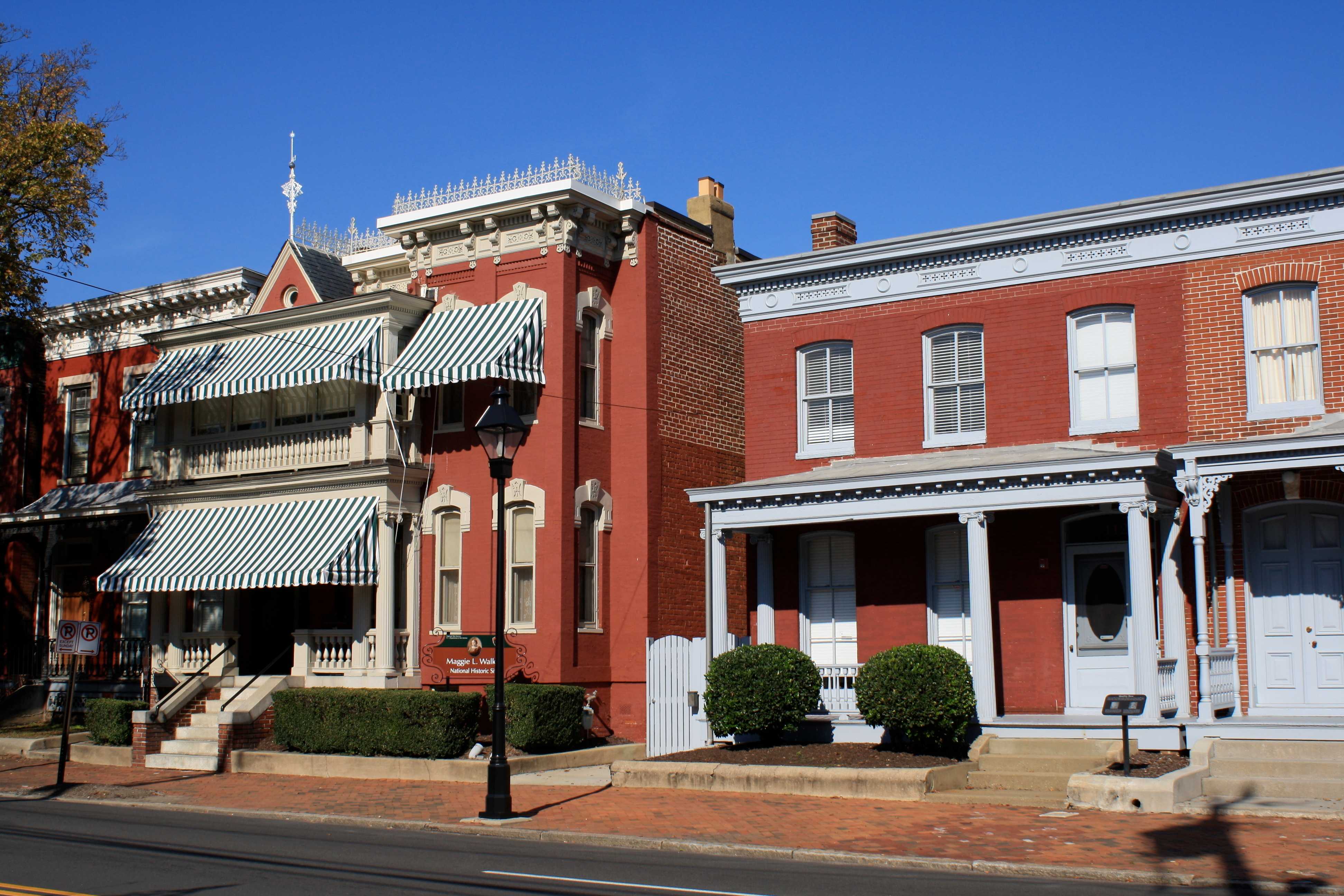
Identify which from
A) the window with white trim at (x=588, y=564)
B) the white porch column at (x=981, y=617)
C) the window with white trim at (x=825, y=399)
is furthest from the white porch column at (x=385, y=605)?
the white porch column at (x=981, y=617)

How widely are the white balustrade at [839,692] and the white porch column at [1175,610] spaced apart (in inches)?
176

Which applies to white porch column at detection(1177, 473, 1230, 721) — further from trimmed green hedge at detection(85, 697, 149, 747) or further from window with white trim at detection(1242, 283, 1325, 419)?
trimmed green hedge at detection(85, 697, 149, 747)

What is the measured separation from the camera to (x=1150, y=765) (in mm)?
16484

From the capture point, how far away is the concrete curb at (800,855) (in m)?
10.7

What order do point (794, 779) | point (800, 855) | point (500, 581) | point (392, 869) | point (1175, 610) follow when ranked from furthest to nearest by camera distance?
point (1175, 610)
point (794, 779)
point (500, 581)
point (800, 855)
point (392, 869)

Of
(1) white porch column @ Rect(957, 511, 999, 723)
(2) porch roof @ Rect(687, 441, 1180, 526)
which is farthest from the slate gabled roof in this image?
(1) white porch column @ Rect(957, 511, 999, 723)

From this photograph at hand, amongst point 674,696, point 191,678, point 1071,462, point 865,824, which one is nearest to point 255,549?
point 191,678

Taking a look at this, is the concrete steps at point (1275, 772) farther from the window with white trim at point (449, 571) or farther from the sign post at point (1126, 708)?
the window with white trim at point (449, 571)

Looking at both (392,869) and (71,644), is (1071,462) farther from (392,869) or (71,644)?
(71,644)

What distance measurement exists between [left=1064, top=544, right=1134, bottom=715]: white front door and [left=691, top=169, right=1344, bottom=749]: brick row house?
1.5 inches

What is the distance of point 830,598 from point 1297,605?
7172 millimetres

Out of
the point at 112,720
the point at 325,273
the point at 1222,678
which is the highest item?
the point at 325,273

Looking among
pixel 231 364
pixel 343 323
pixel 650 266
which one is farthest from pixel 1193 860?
pixel 231 364

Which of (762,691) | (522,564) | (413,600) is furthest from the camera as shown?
(413,600)
